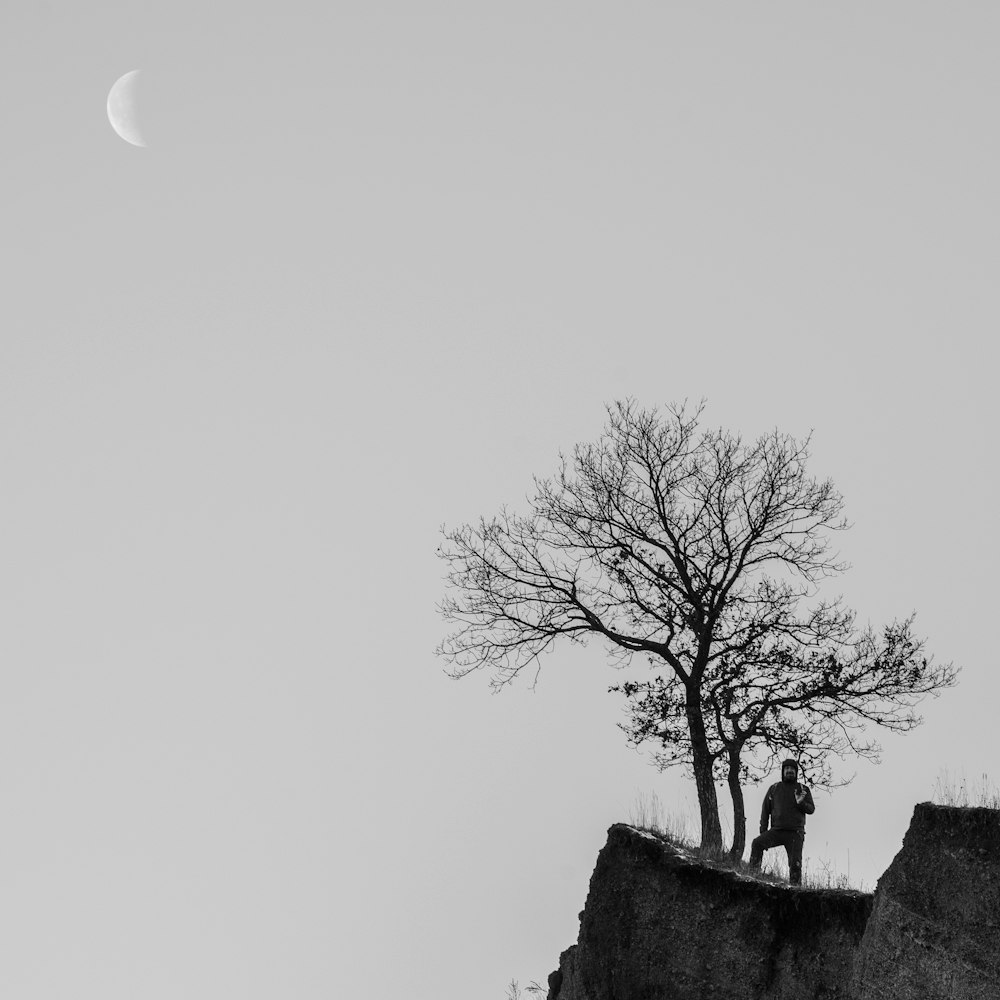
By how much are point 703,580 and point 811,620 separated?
2.16m

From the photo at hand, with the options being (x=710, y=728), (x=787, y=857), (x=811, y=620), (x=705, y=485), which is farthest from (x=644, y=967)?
(x=705, y=485)

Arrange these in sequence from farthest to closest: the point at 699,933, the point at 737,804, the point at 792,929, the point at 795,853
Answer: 1. the point at 737,804
2. the point at 795,853
3. the point at 699,933
4. the point at 792,929

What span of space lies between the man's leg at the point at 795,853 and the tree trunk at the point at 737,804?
3.02 m

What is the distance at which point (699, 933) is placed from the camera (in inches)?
627

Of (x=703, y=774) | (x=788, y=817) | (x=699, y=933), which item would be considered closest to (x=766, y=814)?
(x=788, y=817)

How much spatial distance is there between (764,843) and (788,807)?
0.63 m

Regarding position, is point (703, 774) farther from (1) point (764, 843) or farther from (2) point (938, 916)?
(2) point (938, 916)

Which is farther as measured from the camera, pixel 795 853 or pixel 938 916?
pixel 795 853

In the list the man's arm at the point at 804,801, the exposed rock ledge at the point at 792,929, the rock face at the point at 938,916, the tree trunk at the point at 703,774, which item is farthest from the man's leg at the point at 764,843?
the rock face at the point at 938,916

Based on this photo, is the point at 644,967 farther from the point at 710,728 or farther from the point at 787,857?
the point at 710,728

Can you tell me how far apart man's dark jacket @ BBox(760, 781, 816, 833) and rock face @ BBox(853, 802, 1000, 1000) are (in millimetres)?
3609

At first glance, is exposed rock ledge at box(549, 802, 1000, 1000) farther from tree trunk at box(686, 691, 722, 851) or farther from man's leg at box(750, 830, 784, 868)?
tree trunk at box(686, 691, 722, 851)

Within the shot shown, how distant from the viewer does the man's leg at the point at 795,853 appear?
16.8 m

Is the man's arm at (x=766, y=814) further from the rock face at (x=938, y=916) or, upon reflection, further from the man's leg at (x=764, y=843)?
the rock face at (x=938, y=916)
